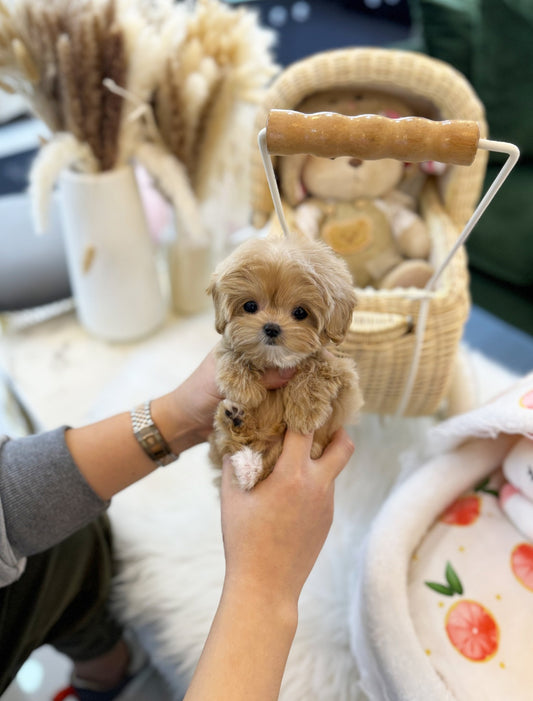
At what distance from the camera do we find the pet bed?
65 cm

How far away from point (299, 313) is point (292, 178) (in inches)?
29.1

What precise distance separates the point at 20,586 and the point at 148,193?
47.5 inches

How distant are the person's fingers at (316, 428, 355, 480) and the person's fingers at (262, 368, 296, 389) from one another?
0.10 meters

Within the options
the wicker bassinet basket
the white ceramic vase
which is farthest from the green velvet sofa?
the white ceramic vase

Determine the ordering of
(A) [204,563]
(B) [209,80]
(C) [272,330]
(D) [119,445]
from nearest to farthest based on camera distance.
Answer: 1. (C) [272,330]
2. (D) [119,445]
3. (A) [204,563]
4. (B) [209,80]

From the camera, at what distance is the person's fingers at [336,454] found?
58 cm

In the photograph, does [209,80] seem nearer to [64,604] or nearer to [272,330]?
[272,330]

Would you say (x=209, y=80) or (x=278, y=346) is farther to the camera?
(x=209, y=80)

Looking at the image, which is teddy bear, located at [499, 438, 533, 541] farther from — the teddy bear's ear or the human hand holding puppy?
the teddy bear's ear

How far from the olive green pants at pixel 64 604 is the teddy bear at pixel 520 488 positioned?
0.64 m

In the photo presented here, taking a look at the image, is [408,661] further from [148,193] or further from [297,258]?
[148,193]

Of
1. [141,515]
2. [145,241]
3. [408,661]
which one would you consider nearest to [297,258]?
[408,661]

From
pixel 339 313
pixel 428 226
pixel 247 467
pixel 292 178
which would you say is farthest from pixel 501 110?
pixel 247 467

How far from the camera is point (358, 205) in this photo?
121 centimetres
